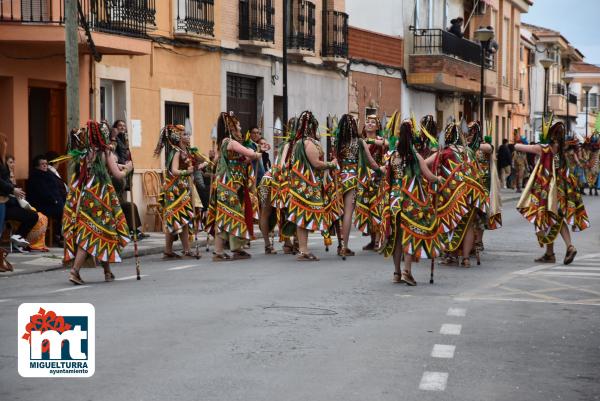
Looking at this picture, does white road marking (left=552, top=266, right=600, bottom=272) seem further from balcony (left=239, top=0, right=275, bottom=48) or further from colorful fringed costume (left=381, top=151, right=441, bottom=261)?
balcony (left=239, top=0, right=275, bottom=48)

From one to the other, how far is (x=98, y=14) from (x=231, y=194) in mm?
6211

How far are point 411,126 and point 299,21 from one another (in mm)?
17308

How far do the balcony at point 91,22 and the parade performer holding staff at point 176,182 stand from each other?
369 cm

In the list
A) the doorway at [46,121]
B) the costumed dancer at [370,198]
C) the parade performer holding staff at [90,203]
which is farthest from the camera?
the doorway at [46,121]

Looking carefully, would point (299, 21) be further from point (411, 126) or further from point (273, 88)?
point (411, 126)

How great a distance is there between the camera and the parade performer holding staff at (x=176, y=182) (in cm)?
1523

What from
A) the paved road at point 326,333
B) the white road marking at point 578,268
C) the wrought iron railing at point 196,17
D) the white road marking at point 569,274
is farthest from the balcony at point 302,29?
the white road marking at point 569,274

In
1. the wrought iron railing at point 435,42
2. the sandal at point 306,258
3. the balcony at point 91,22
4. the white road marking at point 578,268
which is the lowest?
the white road marking at point 578,268

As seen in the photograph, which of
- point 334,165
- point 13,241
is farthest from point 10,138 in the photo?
point 334,165

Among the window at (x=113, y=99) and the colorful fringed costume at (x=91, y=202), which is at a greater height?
the window at (x=113, y=99)

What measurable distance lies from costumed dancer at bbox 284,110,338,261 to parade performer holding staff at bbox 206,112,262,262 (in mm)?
559

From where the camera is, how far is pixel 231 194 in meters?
15.1

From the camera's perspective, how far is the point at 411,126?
1223 centimetres

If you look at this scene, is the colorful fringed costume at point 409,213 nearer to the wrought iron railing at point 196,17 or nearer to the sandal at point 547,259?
the sandal at point 547,259
